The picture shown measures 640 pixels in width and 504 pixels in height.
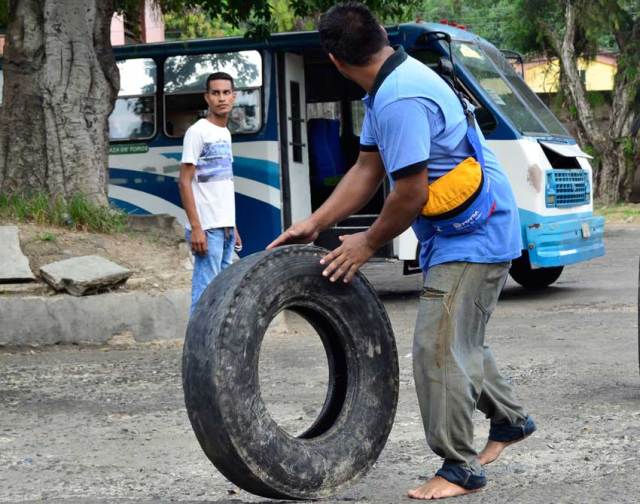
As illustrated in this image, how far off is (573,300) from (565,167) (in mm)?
1477

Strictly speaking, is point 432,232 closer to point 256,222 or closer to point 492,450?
point 492,450

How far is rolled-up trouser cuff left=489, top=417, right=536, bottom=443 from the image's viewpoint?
538cm

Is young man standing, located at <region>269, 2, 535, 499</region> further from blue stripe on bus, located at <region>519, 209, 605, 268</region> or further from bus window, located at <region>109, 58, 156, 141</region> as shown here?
bus window, located at <region>109, 58, 156, 141</region>

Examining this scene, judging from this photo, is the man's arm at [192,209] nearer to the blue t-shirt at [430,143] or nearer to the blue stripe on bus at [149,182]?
the blue t-shirt at [430,143]

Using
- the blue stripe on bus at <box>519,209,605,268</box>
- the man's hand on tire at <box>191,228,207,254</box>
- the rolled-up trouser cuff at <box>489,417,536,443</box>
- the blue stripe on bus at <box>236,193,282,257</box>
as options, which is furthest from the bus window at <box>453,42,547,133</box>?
the rolled-up trouser cuff at <box>489,417,536,443</box>

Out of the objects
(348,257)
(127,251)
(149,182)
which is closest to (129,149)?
(149,182)

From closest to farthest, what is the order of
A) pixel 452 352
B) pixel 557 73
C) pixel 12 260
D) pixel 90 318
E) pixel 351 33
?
pixel 351 33 < pixel 452 352 < pixel 90 318 < pixel 12 260 < pixel 557 73

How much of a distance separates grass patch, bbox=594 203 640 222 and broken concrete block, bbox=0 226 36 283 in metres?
16.8

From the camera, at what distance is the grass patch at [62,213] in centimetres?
1154

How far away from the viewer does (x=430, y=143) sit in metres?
4.81

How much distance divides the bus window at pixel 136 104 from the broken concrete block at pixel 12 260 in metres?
3.79

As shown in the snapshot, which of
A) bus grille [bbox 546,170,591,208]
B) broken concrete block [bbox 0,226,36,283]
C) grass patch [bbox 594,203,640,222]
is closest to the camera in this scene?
broken concrete block [bbox 0,226,36,283]

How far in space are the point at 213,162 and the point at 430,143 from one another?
450 cm

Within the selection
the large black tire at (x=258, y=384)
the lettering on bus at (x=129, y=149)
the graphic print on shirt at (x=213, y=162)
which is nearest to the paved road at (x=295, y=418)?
the large black tire at (x=258, y=384)
